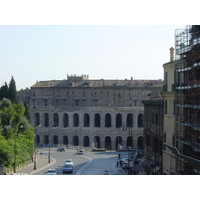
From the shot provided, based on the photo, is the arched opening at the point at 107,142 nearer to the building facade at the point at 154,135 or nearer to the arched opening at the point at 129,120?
the arched opening at the point at 129,120

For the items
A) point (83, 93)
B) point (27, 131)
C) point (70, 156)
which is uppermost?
point (83, 93)

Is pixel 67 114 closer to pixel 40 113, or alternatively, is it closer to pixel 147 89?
pixel 40 113

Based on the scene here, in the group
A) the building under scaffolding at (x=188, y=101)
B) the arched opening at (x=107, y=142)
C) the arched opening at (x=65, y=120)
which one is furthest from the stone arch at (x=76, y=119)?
the building under scaffolding at (x=188, y=101)

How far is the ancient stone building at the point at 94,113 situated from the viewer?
70250mm

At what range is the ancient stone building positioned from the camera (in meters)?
70.2

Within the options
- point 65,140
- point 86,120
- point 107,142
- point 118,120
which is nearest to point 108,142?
point 107,142

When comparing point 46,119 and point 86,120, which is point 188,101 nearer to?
point 86,120

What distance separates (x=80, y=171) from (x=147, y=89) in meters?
33.4

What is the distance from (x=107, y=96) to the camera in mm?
71438

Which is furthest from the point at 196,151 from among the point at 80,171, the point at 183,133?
the point at 80,171

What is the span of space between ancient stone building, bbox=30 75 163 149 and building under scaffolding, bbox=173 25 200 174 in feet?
143

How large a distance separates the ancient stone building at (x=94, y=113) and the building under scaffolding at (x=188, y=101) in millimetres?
43509

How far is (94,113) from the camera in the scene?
2813 inches

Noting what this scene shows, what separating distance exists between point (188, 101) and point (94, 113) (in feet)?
158
